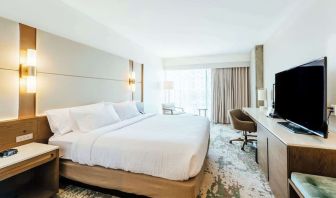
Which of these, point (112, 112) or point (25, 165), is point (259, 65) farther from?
point (25, 165)

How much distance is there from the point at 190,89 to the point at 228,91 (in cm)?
145

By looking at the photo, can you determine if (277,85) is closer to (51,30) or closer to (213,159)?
(213,159)

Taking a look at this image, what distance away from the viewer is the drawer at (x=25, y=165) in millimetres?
1448

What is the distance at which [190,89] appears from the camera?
668 centimetres

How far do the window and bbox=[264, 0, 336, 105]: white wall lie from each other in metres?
2.95

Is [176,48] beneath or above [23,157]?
above

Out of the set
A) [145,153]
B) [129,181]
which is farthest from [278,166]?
[129,181]

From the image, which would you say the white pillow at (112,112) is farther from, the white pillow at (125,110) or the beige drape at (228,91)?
the beige drape at (228,91)

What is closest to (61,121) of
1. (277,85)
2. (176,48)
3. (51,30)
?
(51,30)

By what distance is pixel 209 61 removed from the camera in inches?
239

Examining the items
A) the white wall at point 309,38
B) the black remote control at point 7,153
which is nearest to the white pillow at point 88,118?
the black remote control at point 7,153

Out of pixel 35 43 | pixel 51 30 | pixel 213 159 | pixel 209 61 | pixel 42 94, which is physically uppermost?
pixel 209 61

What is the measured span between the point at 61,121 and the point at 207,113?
5158mm

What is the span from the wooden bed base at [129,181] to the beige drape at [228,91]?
4450 mm
